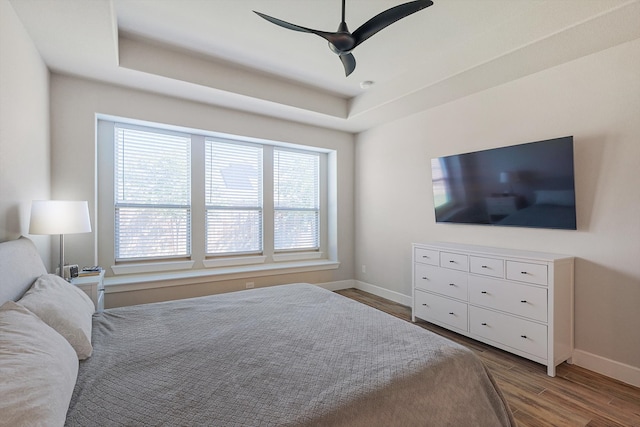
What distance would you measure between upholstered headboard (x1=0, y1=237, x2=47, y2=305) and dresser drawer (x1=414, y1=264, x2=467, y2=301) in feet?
11.0

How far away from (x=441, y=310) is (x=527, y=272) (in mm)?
1022

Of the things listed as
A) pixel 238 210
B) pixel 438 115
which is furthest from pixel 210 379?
pixel 438 115

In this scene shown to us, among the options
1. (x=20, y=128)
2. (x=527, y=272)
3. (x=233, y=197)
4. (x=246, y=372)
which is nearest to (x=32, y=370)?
(x=246, y=372)

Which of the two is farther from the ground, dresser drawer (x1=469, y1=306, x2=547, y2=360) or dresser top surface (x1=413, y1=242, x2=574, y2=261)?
dresser top surface (x1=413, y1=242, x2=574, y2=261)

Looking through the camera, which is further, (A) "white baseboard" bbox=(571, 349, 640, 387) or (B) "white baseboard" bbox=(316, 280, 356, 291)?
(B) "white baseboard" bbox=(316, 280, 356, 291)

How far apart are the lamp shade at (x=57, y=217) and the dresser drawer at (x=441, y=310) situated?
345 cm

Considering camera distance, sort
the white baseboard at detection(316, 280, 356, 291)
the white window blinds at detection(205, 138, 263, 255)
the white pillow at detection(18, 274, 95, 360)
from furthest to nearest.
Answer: the white baseboard at detection(316, 280, 356, 291)
the white window blinds at detection(205, 138, 263, 255)
the white pillow at detection(18, 274, 95, 360)

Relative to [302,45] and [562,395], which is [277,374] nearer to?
[562,395]

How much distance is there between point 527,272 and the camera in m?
2.55

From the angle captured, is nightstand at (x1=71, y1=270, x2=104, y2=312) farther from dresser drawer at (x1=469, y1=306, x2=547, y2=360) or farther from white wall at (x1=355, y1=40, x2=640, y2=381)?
white wall at (x1=355, y1=40, x2=640, y2=381)

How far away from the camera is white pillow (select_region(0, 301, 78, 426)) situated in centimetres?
81

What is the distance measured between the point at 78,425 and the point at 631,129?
3.73m

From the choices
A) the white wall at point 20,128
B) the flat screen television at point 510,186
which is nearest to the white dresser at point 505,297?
the flat screen television at point 510,186

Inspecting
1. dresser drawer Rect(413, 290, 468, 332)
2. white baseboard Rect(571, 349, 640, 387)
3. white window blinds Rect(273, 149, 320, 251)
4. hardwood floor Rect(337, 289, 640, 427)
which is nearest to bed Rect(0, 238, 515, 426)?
hardwood floor Rect(337, 289, 640, 427)
